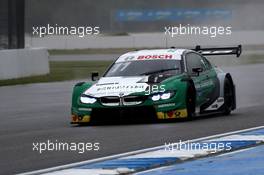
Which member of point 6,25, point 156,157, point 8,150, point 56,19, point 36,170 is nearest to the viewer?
point 36,170

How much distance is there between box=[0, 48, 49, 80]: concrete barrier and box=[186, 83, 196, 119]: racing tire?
46.0ft

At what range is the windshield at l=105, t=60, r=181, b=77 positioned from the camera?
1568cm

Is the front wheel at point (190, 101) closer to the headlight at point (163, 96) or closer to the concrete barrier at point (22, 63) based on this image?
the headlight at point (163, 96)

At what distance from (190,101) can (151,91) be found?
2.58 ft

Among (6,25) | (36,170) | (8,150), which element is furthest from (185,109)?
(6,25)

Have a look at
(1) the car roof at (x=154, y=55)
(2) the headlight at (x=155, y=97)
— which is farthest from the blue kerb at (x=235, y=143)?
(1) the car roof at (x=154, y=55)

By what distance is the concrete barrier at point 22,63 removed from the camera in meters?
29.0

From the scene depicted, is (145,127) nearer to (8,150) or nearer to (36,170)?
(8,150)

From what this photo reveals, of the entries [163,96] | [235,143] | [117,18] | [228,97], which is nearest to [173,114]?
[163,96]

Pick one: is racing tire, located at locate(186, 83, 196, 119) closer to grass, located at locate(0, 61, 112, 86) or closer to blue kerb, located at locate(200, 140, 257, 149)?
blue kerb, located at locate(200, 140, 257, 149)

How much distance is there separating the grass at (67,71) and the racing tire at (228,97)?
12339 mm

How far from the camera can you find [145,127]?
1427 centimetres

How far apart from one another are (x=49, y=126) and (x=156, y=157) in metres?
4.91

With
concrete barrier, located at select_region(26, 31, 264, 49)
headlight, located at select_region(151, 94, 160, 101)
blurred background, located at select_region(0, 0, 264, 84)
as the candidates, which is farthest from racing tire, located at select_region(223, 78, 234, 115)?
concrete barrier, located at select_region(26, 31, 264, 49)
